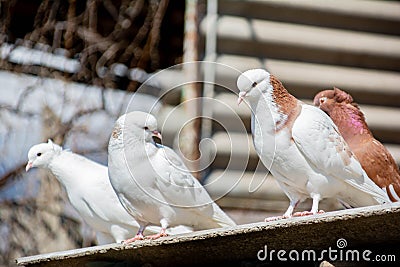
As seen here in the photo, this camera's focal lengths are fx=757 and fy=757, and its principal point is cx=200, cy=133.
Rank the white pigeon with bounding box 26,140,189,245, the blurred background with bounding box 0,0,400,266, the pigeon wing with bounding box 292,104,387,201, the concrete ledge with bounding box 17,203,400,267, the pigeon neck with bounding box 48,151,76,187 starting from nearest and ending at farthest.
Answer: the concrete ledge with bounding box 17,203,400,267
the pigeon wing with bounding box 292,104,387,201
the white pigeon with bounding box 26,140,189,245
the pigeon neck with bounding box 48,151,76,187
the blurred background with bounding box 0,0,400,266

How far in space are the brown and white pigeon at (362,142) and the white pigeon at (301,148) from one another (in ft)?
0.32

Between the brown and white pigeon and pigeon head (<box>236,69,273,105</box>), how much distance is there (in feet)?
1.08

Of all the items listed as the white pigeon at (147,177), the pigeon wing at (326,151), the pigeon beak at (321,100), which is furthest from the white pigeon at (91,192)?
the pigeon wing at (326,151)

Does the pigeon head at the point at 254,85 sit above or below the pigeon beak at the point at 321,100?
above

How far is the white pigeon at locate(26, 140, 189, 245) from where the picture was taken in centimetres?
274

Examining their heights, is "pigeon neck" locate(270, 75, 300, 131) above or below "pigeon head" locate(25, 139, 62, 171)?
above

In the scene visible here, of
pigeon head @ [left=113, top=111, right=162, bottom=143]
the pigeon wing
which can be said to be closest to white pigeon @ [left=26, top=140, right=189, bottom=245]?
pigeon head @ [left=113, top=111, right=162, bottom=143]

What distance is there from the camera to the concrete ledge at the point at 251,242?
151cm

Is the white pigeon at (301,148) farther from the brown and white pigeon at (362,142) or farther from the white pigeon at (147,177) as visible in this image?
the white pigeon at (147,177)

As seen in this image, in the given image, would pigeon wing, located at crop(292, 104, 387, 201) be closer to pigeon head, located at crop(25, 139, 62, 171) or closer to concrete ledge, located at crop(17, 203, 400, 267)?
concrete ledge, located at crop(17, 203, 400, 267)

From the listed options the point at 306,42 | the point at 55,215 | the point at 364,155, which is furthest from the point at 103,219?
the point at 55,215

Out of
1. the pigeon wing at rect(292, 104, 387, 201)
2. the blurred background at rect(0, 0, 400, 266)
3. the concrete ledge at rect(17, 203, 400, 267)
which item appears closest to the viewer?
the concrete ledge at rect(17, 203, 400, 267)

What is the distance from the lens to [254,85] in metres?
2.07

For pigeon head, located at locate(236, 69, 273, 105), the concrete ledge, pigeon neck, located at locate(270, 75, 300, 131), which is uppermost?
pigeon head, located at locate(236, 69, 273, 105)
